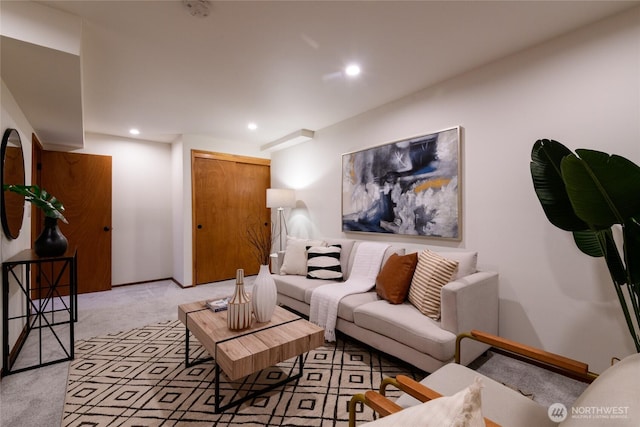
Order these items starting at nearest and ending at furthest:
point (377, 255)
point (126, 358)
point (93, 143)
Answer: point (126, 358) < point (377, 255) < point (93, 143)

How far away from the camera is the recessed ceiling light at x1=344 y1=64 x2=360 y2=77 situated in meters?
2.46

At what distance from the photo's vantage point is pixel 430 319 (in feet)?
6.77

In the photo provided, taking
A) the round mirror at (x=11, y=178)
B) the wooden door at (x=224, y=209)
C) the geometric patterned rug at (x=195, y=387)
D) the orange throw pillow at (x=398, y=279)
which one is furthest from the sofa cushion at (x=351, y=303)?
the wooden door at (x=224, y=209)

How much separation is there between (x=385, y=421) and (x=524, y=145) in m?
2.41

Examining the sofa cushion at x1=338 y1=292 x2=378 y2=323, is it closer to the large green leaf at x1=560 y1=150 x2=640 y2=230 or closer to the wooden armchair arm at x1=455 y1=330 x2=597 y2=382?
the wooden armchair arm at x1=455 y1=330 x2=597 y2=382

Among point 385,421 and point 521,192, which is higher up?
point 521,192

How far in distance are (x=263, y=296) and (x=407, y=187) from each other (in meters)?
1.85

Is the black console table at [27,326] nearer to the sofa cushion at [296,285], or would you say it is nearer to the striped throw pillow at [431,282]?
the sofa cushion at [296,285]

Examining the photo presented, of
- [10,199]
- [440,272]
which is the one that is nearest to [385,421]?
[440,272]

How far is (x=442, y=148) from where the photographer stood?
269 cm

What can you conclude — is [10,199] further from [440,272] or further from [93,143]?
[440,272]

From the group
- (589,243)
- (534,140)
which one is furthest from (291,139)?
(589,243)

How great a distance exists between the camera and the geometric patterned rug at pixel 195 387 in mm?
1628

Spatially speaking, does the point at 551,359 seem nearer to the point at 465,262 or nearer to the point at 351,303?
the point at 465,262
